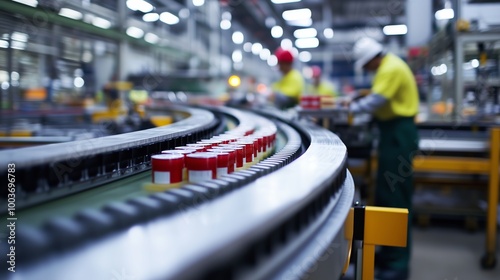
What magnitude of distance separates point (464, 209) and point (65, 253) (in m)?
3.51

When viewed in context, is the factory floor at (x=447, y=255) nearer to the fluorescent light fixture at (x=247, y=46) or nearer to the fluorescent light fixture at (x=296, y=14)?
the fluorescent light fixture at (x=296, y=14)

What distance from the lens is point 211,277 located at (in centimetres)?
47

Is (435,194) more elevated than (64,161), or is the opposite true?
(64,161)

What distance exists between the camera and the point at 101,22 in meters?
4.21

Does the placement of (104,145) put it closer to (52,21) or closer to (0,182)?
(0,182)

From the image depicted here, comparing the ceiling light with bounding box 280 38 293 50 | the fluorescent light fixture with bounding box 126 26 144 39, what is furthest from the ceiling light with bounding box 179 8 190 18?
the ceiling light with bounding box 280 38 293 50

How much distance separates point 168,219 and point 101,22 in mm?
4164

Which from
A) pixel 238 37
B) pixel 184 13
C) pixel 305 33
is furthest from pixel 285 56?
pixel 305 33

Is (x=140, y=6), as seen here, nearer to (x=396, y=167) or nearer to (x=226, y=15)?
(x=396, y=167)

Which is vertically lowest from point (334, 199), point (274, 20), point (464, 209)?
point (464, 209)

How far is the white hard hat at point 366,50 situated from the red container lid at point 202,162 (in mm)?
1983

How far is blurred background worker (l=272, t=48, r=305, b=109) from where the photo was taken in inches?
150

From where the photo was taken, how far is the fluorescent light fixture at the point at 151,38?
236 inches

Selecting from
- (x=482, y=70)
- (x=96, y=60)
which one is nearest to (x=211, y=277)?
(x=482, y=70)
